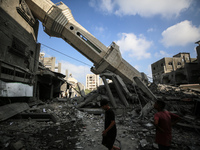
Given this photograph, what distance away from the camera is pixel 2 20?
632 centimetres

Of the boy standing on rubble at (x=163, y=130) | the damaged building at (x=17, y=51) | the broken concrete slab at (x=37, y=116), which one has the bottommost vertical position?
the broken concrete slab at (x=37, y=116)

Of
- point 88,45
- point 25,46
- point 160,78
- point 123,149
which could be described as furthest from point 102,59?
point 160,78

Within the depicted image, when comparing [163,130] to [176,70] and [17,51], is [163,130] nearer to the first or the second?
[17,51]

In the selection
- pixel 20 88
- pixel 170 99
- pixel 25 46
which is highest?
pixel 25 46

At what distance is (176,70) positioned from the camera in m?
24.4

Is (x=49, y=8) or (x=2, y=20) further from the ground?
(x=49, y=8)

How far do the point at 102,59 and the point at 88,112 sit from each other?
5.78 m

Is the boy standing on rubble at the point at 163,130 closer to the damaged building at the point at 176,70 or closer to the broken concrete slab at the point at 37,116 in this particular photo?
the broken concrete slab at the point at 37,116

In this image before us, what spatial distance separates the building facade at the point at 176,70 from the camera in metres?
21.8

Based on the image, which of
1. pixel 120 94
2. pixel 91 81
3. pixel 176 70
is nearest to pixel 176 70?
pixel 176 70

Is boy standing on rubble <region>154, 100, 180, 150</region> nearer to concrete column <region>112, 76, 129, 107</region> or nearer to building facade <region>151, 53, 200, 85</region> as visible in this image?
concrete column <region>112, 76, 129, 107</region>

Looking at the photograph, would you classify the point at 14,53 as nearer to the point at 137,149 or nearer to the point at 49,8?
the point at 49,8

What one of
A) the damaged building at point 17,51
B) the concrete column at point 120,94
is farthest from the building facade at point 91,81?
the concrete column at point 120,94

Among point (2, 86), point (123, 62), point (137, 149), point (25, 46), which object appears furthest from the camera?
point (123, 62)
